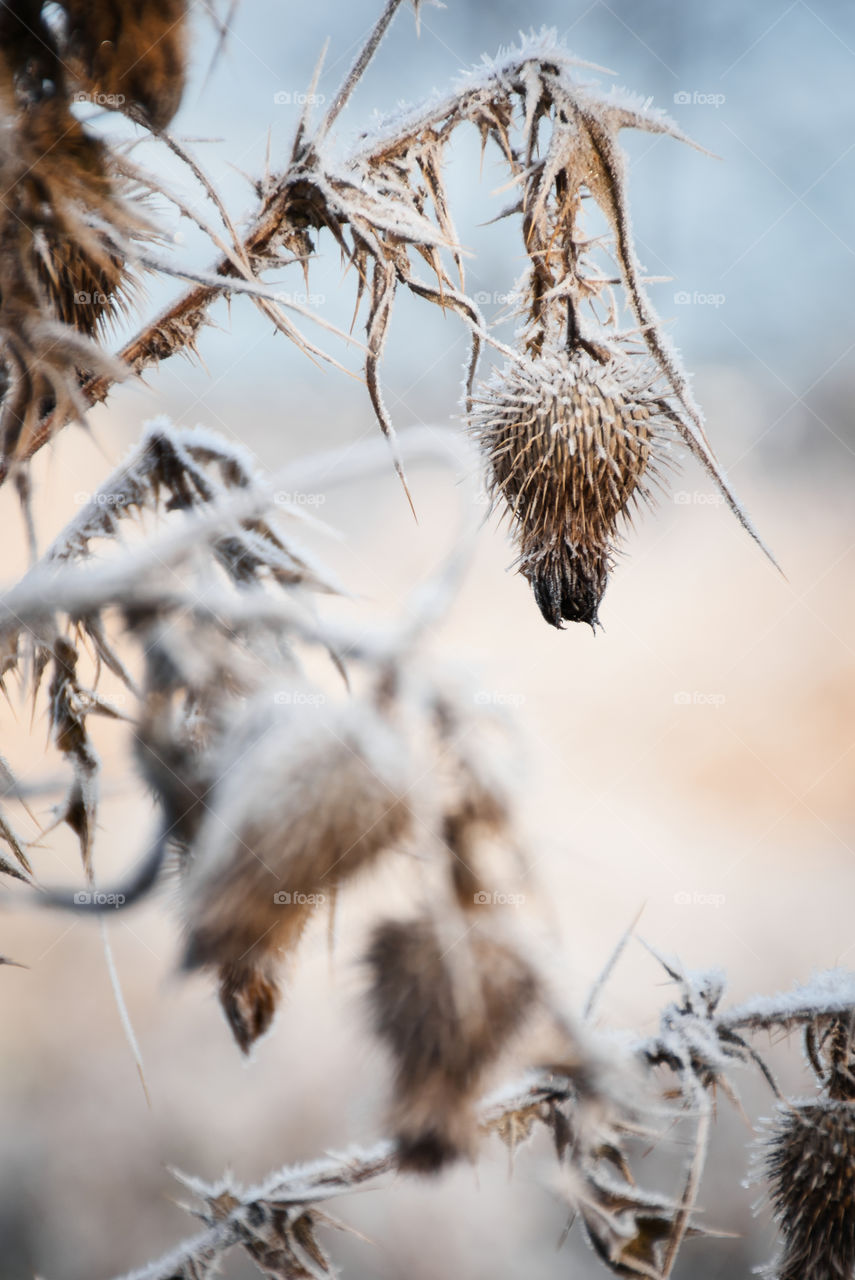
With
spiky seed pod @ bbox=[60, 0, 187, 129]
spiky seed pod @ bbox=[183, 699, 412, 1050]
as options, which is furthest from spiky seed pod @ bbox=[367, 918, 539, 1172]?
spiky seed pod @ bbox=[60, 0, 187, 129]

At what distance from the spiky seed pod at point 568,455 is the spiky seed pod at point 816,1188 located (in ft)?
1.39

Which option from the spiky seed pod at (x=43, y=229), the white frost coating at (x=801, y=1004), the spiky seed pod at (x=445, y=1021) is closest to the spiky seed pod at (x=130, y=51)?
the spiky seed pod at (x=43, y=229)

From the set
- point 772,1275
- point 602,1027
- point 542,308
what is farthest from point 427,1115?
point 772,1275

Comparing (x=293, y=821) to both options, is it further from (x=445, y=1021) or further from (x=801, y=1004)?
(x=801, y=1004)

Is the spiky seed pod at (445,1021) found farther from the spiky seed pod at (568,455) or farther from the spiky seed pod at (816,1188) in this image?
the spiky seed pod at (816,1188)

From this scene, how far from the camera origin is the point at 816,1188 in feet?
1.88

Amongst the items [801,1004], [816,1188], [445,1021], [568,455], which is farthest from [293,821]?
[816,1188]

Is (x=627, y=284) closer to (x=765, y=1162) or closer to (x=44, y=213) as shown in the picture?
(x=44, y=213)

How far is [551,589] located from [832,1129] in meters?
0.46

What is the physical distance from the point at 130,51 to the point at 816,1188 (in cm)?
85

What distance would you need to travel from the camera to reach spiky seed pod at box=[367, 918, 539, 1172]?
28 cm

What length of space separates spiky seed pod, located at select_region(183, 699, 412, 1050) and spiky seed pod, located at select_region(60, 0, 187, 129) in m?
0.33

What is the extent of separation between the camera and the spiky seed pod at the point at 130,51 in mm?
355

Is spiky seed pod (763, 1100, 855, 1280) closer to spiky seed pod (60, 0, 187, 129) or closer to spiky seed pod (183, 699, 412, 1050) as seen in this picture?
spiky seed pod (183, 699, 412, 1050)
